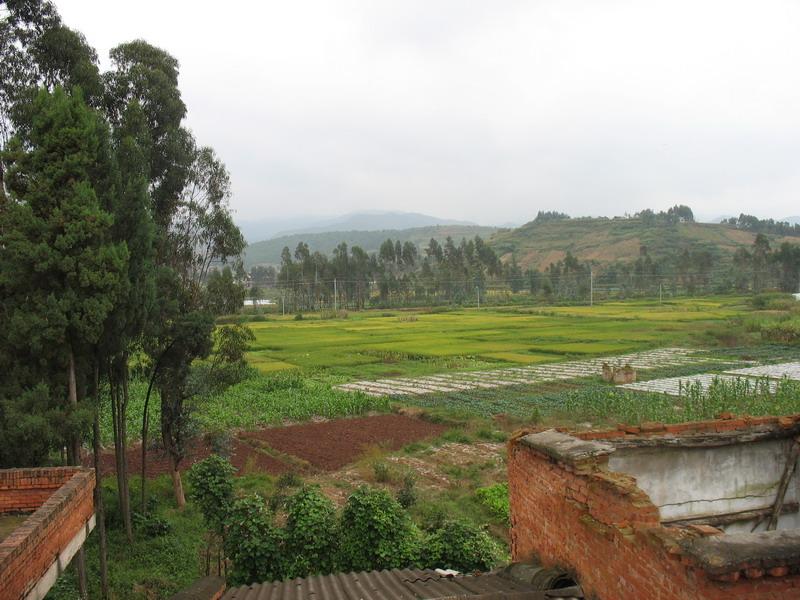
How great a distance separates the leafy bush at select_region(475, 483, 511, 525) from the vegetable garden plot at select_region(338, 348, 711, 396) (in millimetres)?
12538

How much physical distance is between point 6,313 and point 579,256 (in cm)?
13138

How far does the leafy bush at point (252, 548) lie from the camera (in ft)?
27.4

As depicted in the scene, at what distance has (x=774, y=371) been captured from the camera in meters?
29.7

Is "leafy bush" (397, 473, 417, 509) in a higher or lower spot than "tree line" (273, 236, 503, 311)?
lower

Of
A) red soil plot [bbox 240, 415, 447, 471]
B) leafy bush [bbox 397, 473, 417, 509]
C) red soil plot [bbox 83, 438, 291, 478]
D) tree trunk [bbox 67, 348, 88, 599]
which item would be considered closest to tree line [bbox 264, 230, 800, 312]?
red soil plot [bbox 240, 415, 447, 471]

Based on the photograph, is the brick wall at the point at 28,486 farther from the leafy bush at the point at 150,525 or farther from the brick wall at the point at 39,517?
the leafy bush at the point at 150,525

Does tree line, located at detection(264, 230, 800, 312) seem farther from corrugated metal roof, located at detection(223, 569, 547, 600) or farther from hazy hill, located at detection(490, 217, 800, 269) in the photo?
corrugated metal roof, located at detection(223, 569, 547, 600)

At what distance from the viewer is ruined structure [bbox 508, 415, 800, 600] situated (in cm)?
355

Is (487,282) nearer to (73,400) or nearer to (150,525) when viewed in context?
(150,525)

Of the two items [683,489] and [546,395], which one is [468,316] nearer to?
[546,395]

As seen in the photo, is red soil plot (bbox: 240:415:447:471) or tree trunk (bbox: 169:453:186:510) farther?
red soil plot (bbox: 240:415:447:471)

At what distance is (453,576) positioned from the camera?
6.31 m

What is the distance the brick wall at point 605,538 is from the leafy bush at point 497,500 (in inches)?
247

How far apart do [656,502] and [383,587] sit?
2870 mm
